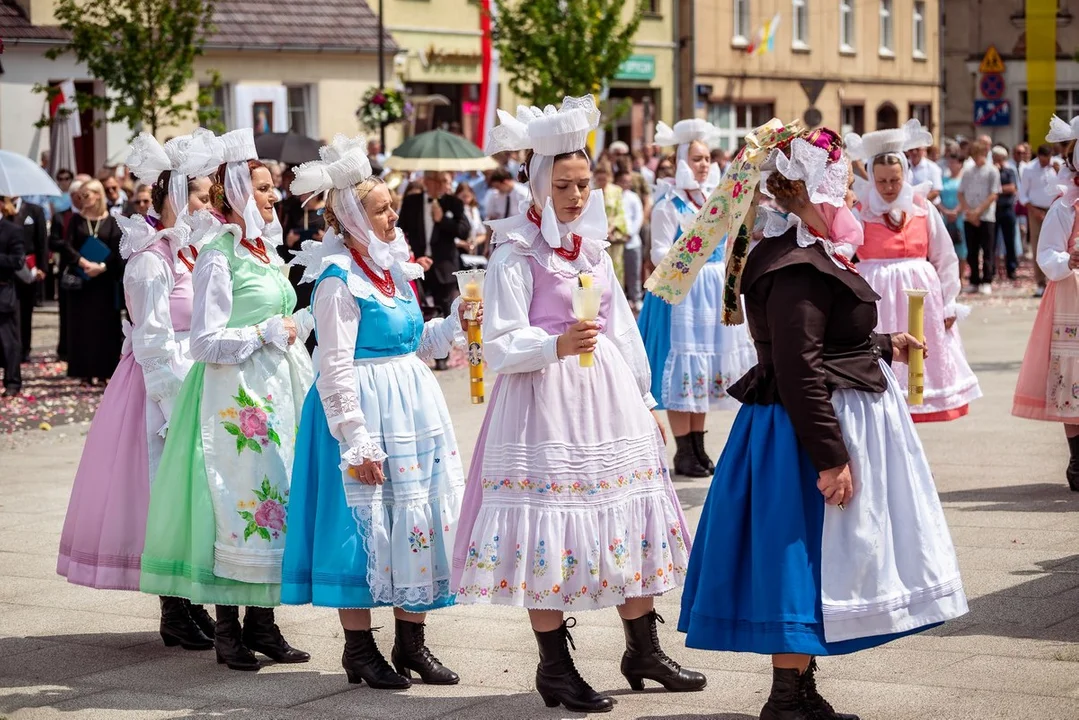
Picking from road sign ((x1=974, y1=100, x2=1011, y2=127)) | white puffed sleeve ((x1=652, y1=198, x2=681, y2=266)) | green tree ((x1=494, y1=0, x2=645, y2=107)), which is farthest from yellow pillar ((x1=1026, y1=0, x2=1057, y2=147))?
green tree ((x1=494, y1=0, x2=645, y2=107))

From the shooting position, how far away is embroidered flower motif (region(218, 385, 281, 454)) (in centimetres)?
662

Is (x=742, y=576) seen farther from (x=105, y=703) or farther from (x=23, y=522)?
(x=23, y=522)

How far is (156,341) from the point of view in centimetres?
695

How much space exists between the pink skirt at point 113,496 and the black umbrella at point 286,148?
9.85 m

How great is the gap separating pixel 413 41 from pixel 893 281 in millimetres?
26103

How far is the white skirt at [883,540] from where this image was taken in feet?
17.1

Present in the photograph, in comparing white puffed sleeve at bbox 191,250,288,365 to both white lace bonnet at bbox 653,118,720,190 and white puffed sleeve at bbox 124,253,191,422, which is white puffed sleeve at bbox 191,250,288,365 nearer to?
white puffed sleeve at bbox 124,253,191,422

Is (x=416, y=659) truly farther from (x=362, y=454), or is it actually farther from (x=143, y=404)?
(x=143, y=404)

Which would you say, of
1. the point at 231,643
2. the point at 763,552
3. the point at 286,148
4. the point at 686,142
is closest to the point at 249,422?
the point at 231,643

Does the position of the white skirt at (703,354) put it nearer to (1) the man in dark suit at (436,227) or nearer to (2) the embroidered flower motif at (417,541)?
(2) the embroidered flower motif at (417,541)

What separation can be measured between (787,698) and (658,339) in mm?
5532

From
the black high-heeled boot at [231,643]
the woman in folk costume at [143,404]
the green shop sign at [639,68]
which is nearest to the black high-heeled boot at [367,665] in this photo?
the black high-heeled boot at [231,643]

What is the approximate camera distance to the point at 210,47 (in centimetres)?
3062

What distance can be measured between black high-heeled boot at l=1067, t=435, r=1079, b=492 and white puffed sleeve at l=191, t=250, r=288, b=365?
495 cm
